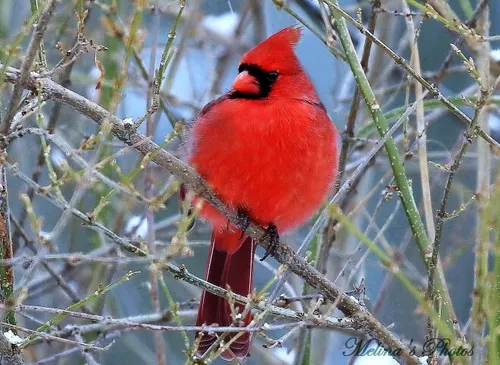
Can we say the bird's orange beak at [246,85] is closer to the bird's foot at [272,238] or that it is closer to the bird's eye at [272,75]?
the bird's eye at [272,75]

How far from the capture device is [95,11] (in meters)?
4.17

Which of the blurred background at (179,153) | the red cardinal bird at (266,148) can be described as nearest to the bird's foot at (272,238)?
the red cardinal bird at (266,148)

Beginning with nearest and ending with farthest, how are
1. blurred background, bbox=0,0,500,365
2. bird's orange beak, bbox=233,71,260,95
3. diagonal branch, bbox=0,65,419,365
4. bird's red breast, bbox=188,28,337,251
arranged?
1. diagonal branch, bbox=0,65,419,365
2. bird's red breast, bbox=188,28,337,251
3. bird's orange beak, bbox=233,71,260,95
4. blurred background, bbox=0,0,500,365

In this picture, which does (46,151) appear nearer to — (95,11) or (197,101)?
(197,101)

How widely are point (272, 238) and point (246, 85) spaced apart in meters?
0.46

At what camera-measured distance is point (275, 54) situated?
2.62 meters

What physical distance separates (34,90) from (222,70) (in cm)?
186

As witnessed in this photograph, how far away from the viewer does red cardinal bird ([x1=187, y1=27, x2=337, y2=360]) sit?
239 centimetres

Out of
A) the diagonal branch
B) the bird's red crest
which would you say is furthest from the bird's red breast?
the diagonal branch

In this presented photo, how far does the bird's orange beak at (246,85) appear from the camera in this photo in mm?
2547

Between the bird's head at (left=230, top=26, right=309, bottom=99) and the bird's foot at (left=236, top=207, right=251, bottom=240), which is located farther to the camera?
the bird's head at (left=230, top=26, right=309, bottom=99)

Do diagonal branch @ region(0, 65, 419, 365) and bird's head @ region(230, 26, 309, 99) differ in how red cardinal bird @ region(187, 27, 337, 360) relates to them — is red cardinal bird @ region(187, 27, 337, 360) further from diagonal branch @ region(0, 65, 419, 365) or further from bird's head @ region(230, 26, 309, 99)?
diagonal branch @ region(0, 65, 419, 365)

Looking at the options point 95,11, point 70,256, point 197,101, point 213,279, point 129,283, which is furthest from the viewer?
point 95,11

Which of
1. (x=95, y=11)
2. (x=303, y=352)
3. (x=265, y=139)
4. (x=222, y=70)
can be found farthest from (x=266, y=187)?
(x=95, y=11)
